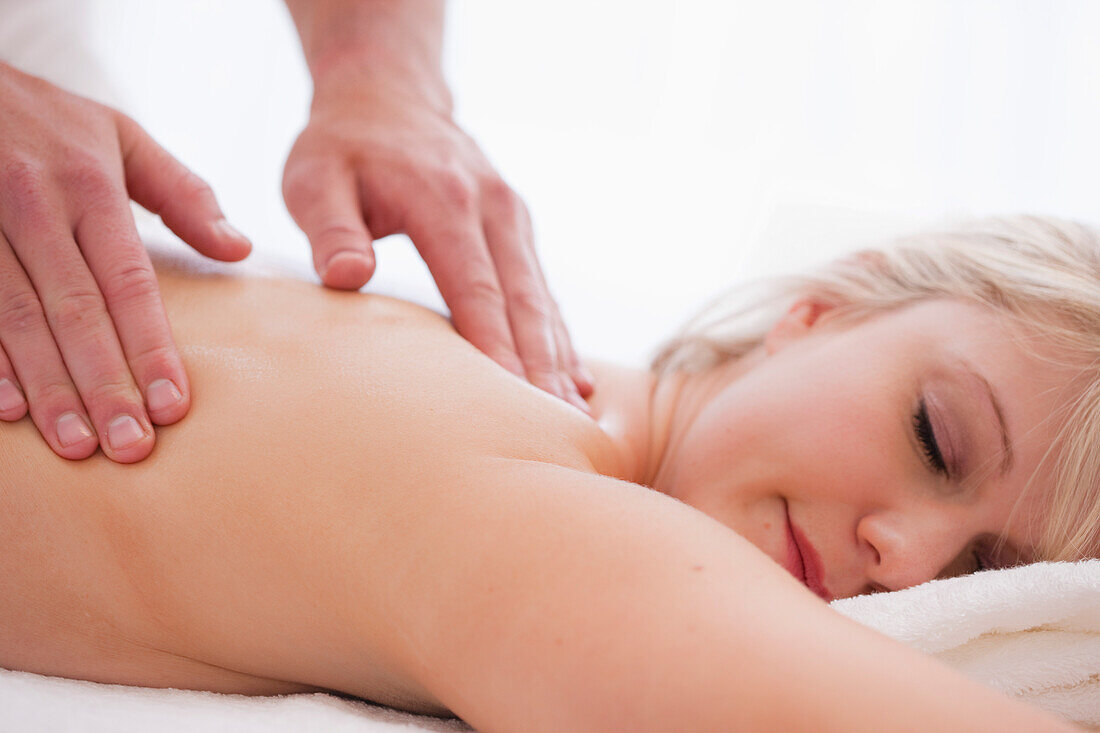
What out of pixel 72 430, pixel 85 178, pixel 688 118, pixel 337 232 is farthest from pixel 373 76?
pixel 688 118

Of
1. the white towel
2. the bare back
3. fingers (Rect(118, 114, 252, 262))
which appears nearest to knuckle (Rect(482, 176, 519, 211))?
fingers (Rect(118, 114, 252, 262))

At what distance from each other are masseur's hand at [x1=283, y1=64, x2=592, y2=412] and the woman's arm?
42 cm

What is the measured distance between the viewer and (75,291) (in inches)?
31.1

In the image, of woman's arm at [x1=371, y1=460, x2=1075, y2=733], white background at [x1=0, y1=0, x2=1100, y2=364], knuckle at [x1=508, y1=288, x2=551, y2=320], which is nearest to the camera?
woman's arm at [x1=371, y1=460, x2=1075, y2=733]

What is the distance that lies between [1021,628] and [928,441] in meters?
0.21

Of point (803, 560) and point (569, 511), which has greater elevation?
point (569, 511)

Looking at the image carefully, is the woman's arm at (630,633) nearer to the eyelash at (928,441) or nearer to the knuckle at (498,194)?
the eyelash at (928,441)

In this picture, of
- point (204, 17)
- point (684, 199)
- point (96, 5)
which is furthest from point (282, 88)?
point (684, 199)

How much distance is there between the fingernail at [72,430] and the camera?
28.5 inches

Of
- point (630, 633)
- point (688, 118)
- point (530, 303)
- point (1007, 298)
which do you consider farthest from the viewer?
point (688, 118)

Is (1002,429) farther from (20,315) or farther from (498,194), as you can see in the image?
(20,315)

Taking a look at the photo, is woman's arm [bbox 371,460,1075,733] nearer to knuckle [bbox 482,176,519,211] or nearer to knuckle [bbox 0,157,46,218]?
knuckle [bbox 0,157,46,218]

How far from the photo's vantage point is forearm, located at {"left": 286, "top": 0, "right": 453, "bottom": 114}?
128 cm

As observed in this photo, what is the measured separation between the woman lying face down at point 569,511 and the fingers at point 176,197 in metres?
0.05
